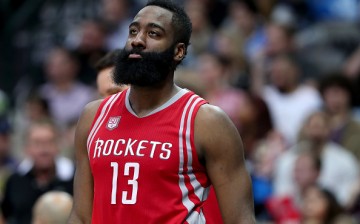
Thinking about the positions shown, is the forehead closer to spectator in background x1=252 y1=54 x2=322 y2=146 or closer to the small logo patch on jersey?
the small logo patch on jersey

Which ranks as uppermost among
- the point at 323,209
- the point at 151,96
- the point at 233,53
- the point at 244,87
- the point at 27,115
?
the point at 233,53

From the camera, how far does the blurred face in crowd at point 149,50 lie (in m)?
5.59

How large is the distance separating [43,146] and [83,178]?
12.4ft

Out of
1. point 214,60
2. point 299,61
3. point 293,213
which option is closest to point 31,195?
point 293,213

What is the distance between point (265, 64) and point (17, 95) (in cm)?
345

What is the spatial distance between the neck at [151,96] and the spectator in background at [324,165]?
4677 millimetres

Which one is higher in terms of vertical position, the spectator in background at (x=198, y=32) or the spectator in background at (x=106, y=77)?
the spectator in background at (x=198, y=32)

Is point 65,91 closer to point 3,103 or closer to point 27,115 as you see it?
point 27,115

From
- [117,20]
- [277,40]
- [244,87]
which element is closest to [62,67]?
[117,20]

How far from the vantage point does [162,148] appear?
554 centimetres

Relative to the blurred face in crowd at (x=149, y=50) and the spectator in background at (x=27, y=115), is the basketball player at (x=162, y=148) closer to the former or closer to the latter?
the blurred face in crowd at (x=149, y=50)

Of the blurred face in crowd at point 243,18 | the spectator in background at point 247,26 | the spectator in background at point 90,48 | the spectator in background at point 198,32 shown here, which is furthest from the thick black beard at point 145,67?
the spectator in background at point 90,48

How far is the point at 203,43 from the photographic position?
1380 cm

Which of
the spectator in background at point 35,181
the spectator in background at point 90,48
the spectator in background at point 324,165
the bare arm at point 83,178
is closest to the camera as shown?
the bare arm at point 83,178
